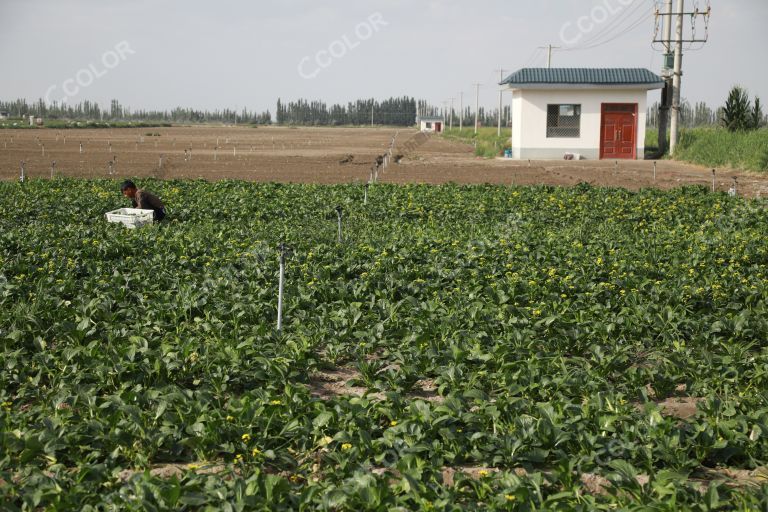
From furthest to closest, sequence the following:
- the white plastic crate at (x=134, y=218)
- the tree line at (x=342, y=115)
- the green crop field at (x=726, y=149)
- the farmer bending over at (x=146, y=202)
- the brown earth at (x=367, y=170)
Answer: the tree line at (x=342, y=115) → the green crop field at (x=726, y=149) → the brown earth at (x=367, y=170) → the farmer bending over at (x=146, y=202) → the white plastic crate at (x=134, y=218)

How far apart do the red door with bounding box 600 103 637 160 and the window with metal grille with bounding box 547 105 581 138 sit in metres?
1.10

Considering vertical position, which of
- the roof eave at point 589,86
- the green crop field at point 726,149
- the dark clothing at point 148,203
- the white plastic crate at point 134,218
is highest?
the roof eave at point 589,86

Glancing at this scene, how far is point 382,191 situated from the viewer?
17.2m

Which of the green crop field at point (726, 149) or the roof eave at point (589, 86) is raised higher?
the roof eave at point (589, 86)

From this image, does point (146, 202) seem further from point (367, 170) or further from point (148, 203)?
point (367, 170)

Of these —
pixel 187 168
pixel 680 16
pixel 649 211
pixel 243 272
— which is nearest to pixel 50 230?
pixel 243 272

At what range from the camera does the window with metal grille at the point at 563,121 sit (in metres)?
33.7

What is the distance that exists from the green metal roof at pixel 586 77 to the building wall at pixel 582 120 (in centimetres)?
52

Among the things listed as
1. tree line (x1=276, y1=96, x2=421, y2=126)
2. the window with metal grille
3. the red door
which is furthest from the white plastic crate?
tree line (x1=276, y1=96, x2=421, y2=126)

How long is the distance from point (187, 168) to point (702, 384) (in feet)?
83.2

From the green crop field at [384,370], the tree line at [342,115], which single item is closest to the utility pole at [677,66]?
the green crop field at [384,370]

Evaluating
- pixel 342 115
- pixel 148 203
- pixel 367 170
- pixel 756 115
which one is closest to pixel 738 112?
pixel 756 115

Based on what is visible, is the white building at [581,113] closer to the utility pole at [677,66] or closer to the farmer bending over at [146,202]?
the utility pole at [677,66]

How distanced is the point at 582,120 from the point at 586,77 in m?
1.78
